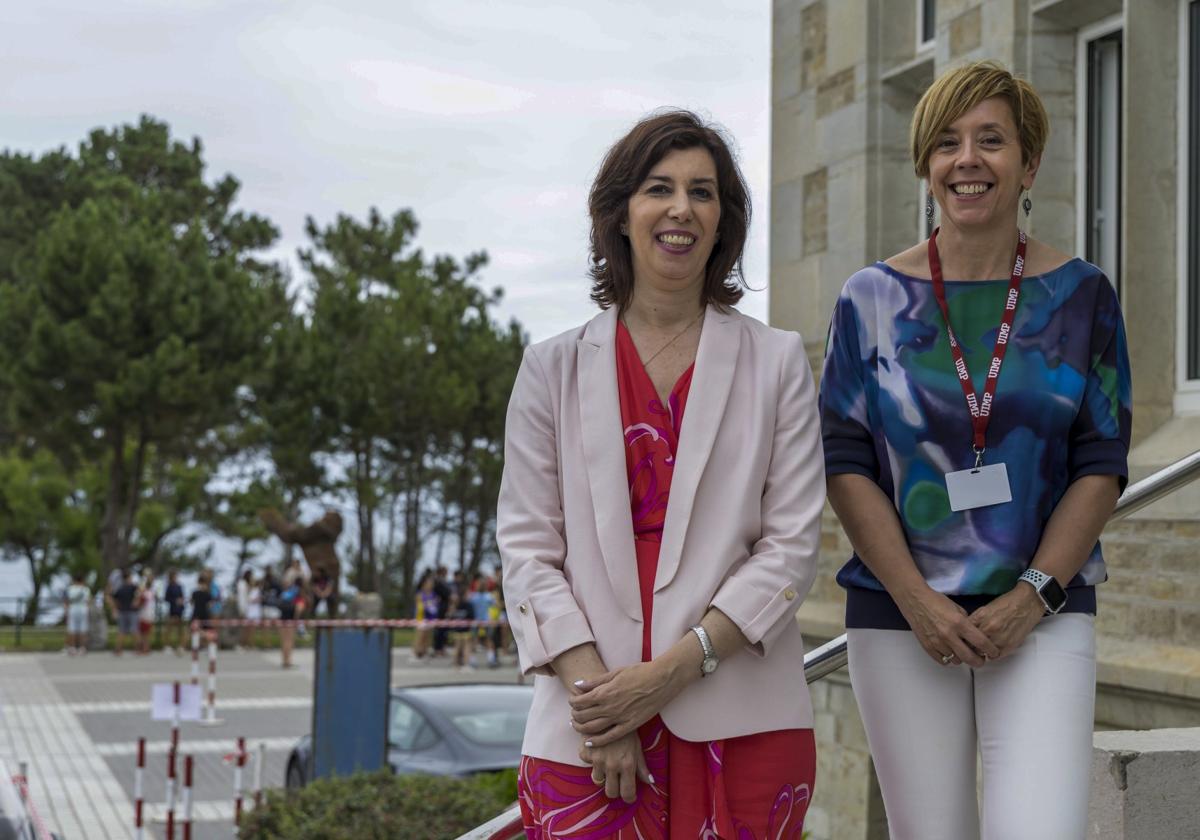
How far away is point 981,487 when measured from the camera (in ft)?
8.54

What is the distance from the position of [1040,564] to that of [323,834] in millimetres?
6807

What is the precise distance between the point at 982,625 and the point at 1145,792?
973mm

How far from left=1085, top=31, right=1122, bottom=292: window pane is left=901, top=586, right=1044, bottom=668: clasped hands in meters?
4.68

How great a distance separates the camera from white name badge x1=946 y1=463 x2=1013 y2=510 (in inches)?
102

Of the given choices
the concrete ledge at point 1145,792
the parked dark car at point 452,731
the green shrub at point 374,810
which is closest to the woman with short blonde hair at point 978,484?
the concrete ledge at point 1145,792

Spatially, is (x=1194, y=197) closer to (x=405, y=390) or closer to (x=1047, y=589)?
(x=1047, y=589)

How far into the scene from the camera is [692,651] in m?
2.37

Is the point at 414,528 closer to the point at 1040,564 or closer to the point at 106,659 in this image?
the point at 106,659

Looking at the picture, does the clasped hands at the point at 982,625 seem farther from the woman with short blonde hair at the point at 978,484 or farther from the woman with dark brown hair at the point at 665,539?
the woman with dark brown hair at the point at 665,539

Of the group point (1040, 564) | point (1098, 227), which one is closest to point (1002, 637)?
point (1040, 564)

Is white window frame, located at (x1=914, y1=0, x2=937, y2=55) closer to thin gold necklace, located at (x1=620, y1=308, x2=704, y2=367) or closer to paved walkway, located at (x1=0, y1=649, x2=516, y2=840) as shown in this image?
thin gold necklace, located at (x1=620, y1=308, x2=704, y2=367)

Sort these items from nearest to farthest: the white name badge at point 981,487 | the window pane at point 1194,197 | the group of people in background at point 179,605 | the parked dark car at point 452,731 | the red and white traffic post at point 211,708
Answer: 1. the white name badge at point 981,487
2. the window pane at point 1194,197
3. the parked dark car at point 452,731
4. the red and white traffic post at point 211,708
5. the group of people in background at point 179,605

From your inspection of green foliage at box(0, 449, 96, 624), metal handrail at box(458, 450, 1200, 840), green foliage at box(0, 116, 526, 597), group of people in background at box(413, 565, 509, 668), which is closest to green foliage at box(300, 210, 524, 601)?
green foliage at box(0, 116, 526, 597)

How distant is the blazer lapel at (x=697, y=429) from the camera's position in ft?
8.01
